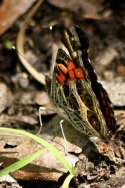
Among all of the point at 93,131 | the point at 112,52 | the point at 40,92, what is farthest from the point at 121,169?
the point at 112,52

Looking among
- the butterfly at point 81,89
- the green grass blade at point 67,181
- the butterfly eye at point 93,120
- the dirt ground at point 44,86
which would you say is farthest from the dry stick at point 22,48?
the green grass blade at point 67,181

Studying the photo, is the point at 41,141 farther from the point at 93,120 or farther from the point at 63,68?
the point at 63,68

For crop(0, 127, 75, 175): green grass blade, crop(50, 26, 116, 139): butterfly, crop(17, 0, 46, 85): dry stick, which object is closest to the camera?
crop(0, 127, 75, 175): green grass blade

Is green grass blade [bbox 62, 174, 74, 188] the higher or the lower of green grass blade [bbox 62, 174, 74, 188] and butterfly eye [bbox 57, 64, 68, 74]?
the lower

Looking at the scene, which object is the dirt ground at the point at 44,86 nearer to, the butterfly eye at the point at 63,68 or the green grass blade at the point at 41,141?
the green grass blade at the point at 41,141

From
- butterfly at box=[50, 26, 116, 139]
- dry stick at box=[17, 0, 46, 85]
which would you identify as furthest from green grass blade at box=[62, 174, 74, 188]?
dry stick at box=[17, 0, 46, 85]

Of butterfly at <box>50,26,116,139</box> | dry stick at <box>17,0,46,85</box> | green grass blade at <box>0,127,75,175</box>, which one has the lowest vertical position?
green grass blade at <box>0,127,75,175</box>

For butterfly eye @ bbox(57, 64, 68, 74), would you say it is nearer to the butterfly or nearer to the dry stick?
the butterfly

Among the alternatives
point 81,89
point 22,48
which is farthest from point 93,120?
point 22,48
